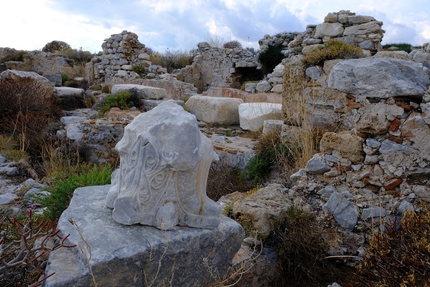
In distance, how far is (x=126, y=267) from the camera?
2.27 meters

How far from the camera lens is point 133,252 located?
7.50 feet

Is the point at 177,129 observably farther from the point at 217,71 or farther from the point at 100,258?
the point at 217,71

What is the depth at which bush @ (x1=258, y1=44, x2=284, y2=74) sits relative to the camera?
45.7 ft

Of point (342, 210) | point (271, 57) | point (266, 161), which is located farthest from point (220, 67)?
point (342, 210)

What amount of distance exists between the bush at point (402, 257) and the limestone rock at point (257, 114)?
16.2 feet

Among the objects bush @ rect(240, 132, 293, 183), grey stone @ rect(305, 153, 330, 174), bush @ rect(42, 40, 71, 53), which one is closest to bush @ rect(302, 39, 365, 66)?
Result: bush @ rect(240, 132, 293, 183)

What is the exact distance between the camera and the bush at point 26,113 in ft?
23.9

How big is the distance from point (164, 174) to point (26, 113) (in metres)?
6.61

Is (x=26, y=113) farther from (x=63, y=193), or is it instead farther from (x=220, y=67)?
(x=220, y=67)

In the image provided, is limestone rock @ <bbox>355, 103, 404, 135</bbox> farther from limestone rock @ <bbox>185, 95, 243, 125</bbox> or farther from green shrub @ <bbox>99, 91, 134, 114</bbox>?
green shrub @ <bbox>99, 91, 134, 114</bbox>

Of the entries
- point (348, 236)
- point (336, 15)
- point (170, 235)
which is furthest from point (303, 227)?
point (336, 15)

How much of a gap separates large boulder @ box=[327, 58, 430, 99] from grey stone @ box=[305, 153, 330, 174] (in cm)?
81

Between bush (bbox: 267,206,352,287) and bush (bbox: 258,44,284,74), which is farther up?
bush (bbox: 258,44,284,74)

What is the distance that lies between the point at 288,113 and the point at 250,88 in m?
5.75
